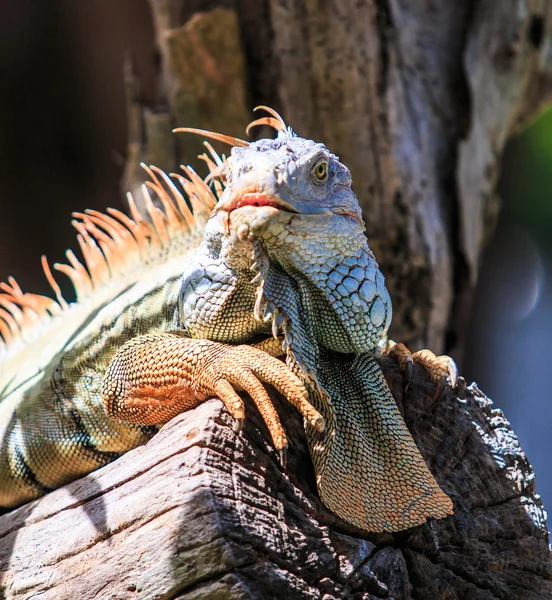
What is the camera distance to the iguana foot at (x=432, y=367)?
2129 mm

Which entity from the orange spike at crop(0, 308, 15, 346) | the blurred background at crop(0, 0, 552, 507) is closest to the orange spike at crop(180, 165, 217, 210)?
the orange spike at crop(0, 308, 15, 346)

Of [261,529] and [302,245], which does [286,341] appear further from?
[261,529]

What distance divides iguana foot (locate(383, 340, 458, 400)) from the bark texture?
1546mm

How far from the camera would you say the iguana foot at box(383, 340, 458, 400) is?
2129 millimetres

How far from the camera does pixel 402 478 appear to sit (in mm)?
1884

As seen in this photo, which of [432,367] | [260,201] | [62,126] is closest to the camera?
[260,201]

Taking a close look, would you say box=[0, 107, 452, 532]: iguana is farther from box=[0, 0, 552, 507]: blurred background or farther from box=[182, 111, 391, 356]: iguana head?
box=[0, 0, 552, 507]: blurred background

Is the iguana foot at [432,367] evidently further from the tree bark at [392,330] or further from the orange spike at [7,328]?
the orange spike at [7,328]

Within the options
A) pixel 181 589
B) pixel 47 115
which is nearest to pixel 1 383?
pixel 181 589

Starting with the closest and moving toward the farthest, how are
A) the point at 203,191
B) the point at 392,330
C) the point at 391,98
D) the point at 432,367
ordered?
the point at 432,367 → the point at 203,191 → the point at 391,98 → the point at 392,330

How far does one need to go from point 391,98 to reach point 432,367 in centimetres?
199

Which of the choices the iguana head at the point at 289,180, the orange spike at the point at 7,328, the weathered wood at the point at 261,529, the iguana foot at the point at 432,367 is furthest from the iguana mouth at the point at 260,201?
the orange spike at the point at 7,328

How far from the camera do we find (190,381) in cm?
188

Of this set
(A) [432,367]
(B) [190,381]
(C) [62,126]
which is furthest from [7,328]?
(C) [62,126]
